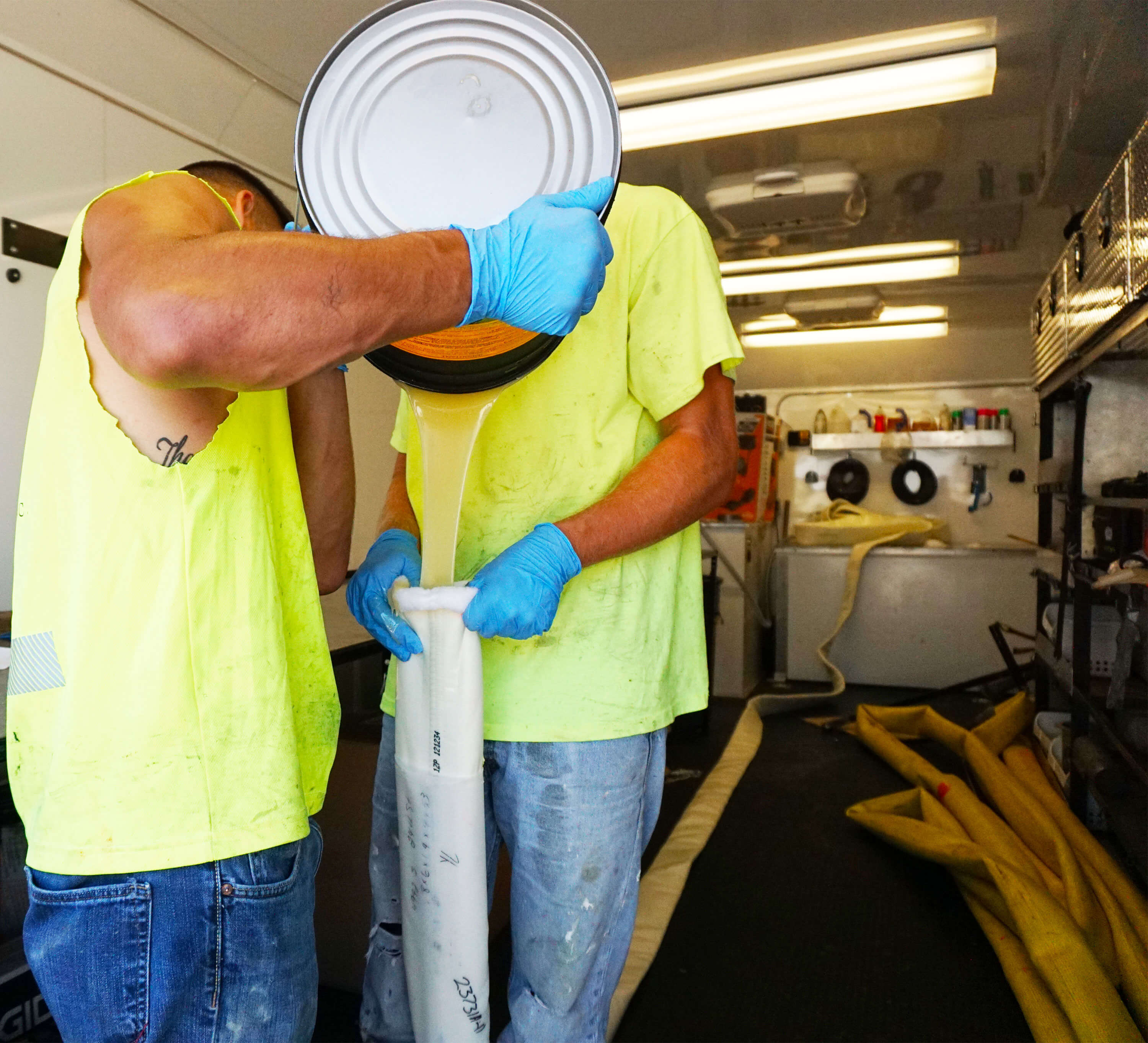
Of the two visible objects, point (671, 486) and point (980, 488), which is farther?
point (980, 488)

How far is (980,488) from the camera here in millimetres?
6543

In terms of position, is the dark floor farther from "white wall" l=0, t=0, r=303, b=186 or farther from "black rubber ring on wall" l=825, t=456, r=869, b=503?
"black rubber ring on wall" l=825, t=456, r=869, b=503

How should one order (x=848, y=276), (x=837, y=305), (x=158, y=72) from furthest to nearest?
(x=837, y=305) < (x=848, y=276) < (x=158, y=72)

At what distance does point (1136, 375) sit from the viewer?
9.85ft

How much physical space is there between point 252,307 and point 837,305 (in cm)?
532

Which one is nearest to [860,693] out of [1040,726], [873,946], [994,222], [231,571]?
[1040,726]

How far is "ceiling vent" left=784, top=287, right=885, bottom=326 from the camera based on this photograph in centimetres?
546

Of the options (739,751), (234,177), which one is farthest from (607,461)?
(739,751)

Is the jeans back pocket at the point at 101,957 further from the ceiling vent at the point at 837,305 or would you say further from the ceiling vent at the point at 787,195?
the ceiling vent at the point at 837,305

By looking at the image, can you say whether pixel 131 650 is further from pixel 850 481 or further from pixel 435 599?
pixel 850 481

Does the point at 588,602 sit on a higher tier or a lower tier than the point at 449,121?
lower

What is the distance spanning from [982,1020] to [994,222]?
151 inches

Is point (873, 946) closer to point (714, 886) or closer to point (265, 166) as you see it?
point (714, 886)

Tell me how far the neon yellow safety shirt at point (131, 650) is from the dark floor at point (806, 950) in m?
1.41
